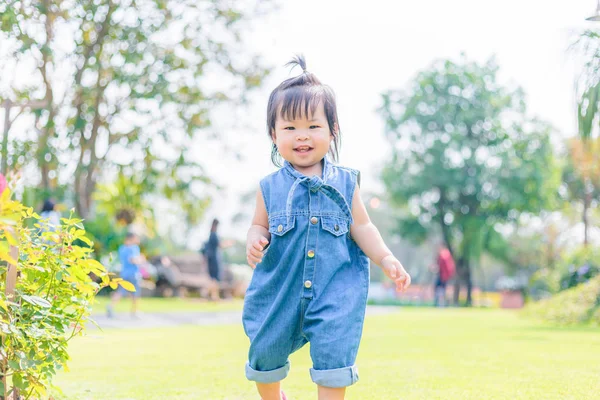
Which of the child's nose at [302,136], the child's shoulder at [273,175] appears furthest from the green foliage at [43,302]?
the child's nose at [302,136]

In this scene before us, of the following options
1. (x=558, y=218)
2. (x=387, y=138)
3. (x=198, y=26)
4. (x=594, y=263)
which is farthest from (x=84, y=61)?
(x=558, y=218)

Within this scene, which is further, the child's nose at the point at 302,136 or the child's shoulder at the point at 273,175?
the child's shoulder at the point at 273,175

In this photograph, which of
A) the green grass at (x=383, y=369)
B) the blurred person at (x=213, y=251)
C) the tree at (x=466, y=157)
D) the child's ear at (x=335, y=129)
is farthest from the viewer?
the tree at (x=466, y=157)

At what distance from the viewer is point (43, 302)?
125 inches

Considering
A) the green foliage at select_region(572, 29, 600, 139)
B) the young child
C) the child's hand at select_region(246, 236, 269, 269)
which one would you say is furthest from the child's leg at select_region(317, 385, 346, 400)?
the green foliage at select_region(572, 29, 600, 139)

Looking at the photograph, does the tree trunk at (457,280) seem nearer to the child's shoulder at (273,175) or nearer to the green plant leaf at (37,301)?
the child's shoulder at (273,175)

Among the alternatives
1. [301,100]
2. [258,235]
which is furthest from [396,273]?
[301,100]

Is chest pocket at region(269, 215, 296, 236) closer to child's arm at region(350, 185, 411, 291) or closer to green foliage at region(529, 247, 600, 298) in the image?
child's arm at region(350, 185, 411, 291)

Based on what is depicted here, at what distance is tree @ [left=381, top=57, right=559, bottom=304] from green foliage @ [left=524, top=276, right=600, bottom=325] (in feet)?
75.0

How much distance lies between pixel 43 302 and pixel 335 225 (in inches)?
50.6

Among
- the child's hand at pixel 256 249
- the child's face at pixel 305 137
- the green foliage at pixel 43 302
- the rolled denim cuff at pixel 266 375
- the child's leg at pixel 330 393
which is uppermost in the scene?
the child's face at pixel 305 137

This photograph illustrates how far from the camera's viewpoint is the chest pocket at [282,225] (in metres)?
3.36

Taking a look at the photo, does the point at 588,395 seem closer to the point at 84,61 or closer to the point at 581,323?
the point at 581,323

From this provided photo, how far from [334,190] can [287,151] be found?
29 cm
